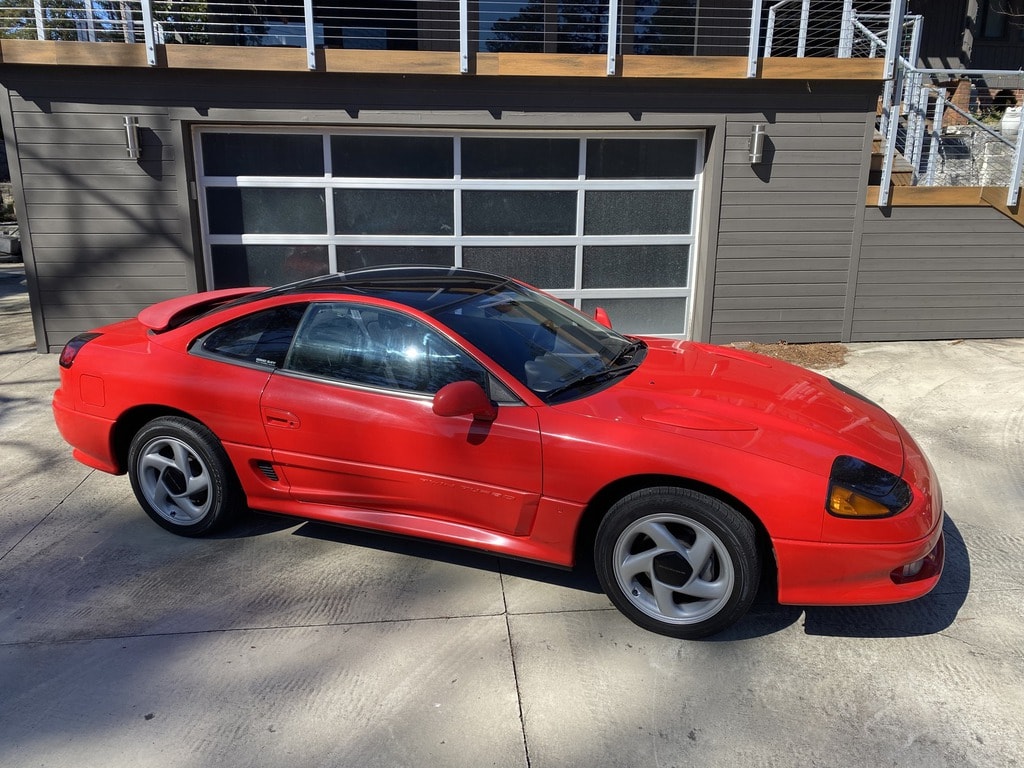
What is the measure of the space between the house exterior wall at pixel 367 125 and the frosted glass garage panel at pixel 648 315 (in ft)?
1.17

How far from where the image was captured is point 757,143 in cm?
815

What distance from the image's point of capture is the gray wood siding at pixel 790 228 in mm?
8305

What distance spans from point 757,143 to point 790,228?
101 centimetres

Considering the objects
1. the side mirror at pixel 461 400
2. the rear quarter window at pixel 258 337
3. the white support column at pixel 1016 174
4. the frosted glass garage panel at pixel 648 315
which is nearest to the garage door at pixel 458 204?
the frosted glass garage panel at pixel 648 315

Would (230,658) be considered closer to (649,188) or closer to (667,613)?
(667,613)

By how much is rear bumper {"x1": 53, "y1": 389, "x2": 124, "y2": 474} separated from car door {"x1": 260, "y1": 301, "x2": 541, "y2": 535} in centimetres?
113

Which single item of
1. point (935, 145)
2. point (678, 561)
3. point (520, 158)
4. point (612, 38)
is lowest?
point (678, 561)

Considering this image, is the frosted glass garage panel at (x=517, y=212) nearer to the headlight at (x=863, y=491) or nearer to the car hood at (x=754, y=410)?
the car hood at (x=754, y=410)

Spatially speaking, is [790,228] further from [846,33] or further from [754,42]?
[846,33]

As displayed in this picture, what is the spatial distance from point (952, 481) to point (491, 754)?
379cm

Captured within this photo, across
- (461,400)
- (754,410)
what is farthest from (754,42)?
(461,400)

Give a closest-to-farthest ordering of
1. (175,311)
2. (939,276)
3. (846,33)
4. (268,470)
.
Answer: (268,470)
(175,311)
(939,276)
(846,33)

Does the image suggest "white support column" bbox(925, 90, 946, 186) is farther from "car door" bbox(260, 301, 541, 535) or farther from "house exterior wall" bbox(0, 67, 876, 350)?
"car door" bbox(260, 301, 541, 535)

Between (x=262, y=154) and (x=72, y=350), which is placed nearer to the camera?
(x=72, y=350)
